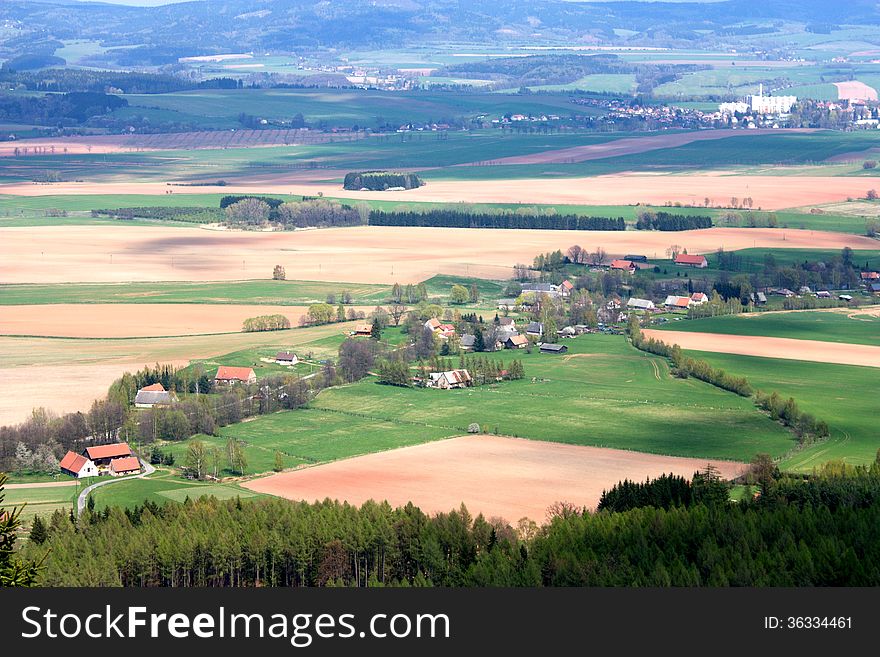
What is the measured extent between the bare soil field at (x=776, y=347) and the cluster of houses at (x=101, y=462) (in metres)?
29.9

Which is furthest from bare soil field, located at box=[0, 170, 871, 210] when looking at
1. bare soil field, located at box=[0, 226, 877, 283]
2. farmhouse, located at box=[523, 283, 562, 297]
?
farmhouse, located at box=[523, 283, 562, 297]

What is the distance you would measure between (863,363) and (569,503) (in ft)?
92.7

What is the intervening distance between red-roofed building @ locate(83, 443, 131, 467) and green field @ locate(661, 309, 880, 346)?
33.8 metres

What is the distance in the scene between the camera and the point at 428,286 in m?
94.7

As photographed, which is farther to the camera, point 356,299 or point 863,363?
point 356,299

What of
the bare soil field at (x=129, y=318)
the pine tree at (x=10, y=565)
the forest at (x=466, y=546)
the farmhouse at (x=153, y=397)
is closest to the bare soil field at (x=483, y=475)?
the forest at (x=466, y=546)

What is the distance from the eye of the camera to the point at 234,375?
214ft

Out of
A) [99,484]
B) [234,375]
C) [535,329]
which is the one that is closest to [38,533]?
[99,484]

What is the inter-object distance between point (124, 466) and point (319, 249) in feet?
188

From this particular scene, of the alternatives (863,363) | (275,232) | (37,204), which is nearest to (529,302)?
(863,363)

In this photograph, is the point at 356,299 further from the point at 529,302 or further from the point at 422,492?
the point at 422,492

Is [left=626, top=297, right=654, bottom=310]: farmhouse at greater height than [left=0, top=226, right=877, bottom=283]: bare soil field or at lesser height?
lesser

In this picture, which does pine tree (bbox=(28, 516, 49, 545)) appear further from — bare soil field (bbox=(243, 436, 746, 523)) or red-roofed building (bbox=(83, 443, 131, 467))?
red-roofed building (bbox=(83, 443, 131, 467))

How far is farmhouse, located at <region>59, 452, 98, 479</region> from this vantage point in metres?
52.3
